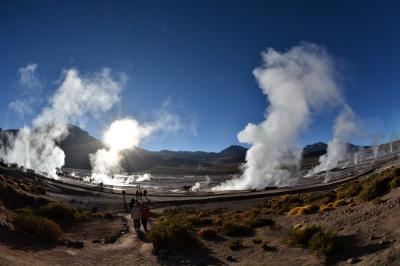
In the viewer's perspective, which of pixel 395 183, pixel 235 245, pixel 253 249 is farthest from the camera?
Answer: pixel 395 183

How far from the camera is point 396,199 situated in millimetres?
17297

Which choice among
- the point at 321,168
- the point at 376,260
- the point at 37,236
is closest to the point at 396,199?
the point at 376,260

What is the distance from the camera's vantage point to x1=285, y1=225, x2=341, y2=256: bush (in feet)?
44.8

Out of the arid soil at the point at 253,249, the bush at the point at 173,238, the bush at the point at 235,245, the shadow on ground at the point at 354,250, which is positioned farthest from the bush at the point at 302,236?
the bush at the point at 173,238

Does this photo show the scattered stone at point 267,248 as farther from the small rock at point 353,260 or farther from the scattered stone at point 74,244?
the scattered stone at point 74,244

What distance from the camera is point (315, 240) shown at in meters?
14.4

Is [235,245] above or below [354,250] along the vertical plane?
below

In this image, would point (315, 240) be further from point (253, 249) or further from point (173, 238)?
point (173, 238)

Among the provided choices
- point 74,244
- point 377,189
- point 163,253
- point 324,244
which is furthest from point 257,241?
point 377,189

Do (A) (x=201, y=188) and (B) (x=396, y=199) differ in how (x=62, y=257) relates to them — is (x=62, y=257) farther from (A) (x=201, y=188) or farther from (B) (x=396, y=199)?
(A) (x=201, y=188)

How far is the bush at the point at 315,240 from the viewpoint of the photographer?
13649 millimetres

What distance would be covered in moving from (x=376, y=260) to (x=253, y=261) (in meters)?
4.87

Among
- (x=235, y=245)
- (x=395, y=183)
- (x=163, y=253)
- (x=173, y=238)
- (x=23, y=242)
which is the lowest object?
(x=163, y=253)

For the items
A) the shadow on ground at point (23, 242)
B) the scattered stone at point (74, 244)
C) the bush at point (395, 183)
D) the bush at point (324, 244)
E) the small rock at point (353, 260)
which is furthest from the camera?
the bush at point (395, 183)
